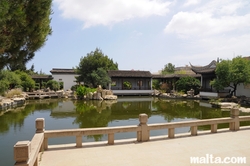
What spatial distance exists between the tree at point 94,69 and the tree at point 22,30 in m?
19.5

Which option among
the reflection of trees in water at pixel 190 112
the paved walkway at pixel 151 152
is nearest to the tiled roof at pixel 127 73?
the reflection of trees in water at pixel 190 112

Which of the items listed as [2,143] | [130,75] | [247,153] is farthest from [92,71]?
[247,153]

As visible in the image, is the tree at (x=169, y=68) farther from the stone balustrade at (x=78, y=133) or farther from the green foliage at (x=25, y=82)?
the stone balustrade at (x=78, y=133)

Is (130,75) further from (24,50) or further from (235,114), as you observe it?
(24,50)

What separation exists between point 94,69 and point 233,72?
1646 cm

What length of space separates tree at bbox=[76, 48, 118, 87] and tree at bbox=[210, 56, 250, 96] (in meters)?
13.1

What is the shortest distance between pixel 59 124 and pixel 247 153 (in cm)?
773

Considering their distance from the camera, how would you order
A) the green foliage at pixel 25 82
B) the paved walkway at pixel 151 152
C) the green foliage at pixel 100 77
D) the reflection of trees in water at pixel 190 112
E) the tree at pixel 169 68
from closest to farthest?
1. the paved walkway at pixel 151 152
2. the reflection of trees in water at pixel 190 112
3. the green foliage at pixel 25 82
4. the green foliage at pixel 100 77
5. the tree at pixel 169 68

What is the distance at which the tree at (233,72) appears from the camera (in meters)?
16.2

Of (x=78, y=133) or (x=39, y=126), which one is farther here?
(x=78, y=133)

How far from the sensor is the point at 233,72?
16578 millimetres

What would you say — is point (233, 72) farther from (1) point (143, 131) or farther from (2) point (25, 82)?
(2) point (25, 82)

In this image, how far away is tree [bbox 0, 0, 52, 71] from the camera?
3074 mm

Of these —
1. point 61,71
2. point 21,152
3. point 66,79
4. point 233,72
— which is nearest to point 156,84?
point 66,79
